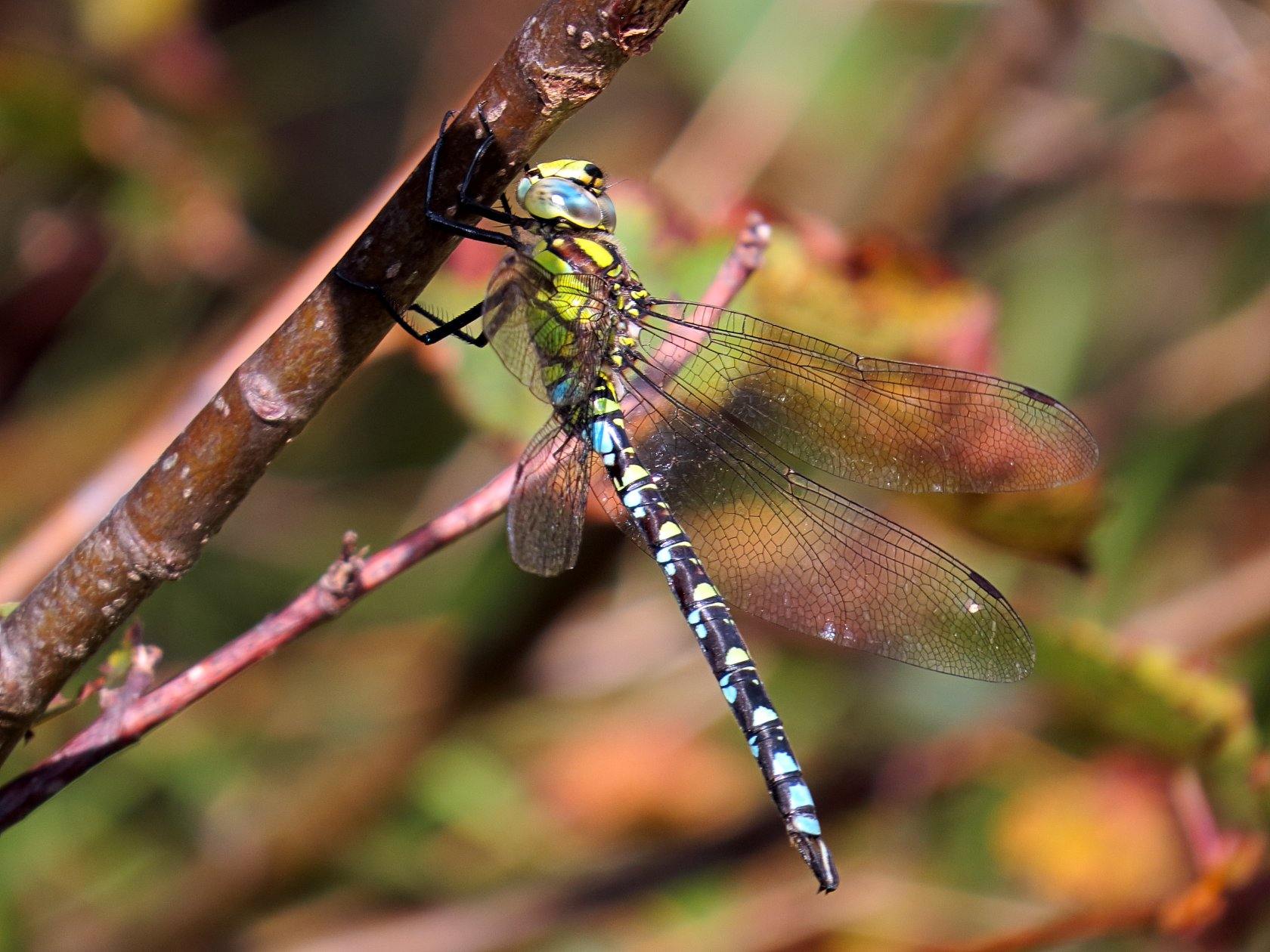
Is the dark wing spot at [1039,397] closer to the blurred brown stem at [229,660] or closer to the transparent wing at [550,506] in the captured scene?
the transparent wing at [550,506]

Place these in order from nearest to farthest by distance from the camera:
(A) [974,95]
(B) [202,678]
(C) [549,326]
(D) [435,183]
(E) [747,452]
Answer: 1. (D) [435,183]
2. (B) [202,678]
3. (C) [549,326]
4. (E) [747,452]
5. (A) [974,95]

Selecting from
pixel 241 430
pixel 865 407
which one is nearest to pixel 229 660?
pixel 241 430

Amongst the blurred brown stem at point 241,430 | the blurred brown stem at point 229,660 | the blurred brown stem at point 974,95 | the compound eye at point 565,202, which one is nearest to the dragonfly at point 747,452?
the compound eye at point 565,202

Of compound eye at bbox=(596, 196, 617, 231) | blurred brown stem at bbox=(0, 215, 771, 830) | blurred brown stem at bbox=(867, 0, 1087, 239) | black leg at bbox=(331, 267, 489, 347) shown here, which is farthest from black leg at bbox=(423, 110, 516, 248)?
blurred brown stem at bbox=(867, 0, 1087, 239)

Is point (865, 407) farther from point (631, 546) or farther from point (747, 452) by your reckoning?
point (631, 546)

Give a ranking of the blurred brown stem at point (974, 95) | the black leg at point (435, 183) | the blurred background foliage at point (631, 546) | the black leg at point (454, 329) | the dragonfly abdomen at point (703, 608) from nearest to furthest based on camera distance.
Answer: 1. the black leg at point (435, 183)
2. the black leg at point (454, 329)
3. the dragonfly abdomen at point (703, 608)
4. the blurred background foliage at point (631, 546)
5. the blurred brown stem at point (974, 95)

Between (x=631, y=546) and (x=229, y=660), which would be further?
(x=631, y=546)

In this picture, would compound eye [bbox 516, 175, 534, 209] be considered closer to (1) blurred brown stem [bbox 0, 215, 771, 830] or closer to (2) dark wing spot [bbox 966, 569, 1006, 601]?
(1) blurred brown stem [bbox 0, 215, 771, 830]

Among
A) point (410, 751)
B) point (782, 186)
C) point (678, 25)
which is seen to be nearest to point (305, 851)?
point (410, 751)
